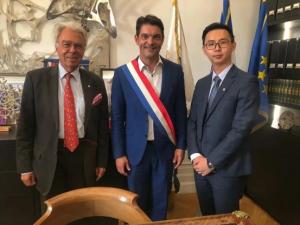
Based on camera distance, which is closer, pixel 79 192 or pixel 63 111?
pixel 79 192

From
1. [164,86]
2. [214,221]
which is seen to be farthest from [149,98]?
[214,221]

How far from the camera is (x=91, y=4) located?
8.15 ft

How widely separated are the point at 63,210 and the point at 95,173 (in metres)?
0.68

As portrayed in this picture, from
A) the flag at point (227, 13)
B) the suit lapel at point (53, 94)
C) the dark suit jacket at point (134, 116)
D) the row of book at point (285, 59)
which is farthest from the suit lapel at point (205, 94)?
the flag at point (227, 13)

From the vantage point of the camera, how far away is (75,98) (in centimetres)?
160

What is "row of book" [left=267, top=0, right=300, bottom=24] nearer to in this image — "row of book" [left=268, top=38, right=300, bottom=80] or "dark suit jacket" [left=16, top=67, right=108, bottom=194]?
"row of book" [left=268, top=38, right=300, bottom=80]

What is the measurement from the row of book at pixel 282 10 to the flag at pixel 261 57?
0.23 feet

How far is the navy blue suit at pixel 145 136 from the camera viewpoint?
1687 millimetres

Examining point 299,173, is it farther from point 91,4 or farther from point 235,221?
point 91,4

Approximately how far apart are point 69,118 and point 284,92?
1.97m

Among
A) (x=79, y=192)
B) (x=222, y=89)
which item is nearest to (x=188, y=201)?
(x=222, y=89)

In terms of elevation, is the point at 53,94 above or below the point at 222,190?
above

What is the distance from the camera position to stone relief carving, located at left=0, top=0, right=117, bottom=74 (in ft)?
7.95

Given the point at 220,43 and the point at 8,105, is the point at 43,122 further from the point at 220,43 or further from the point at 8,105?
the point at 220,43
